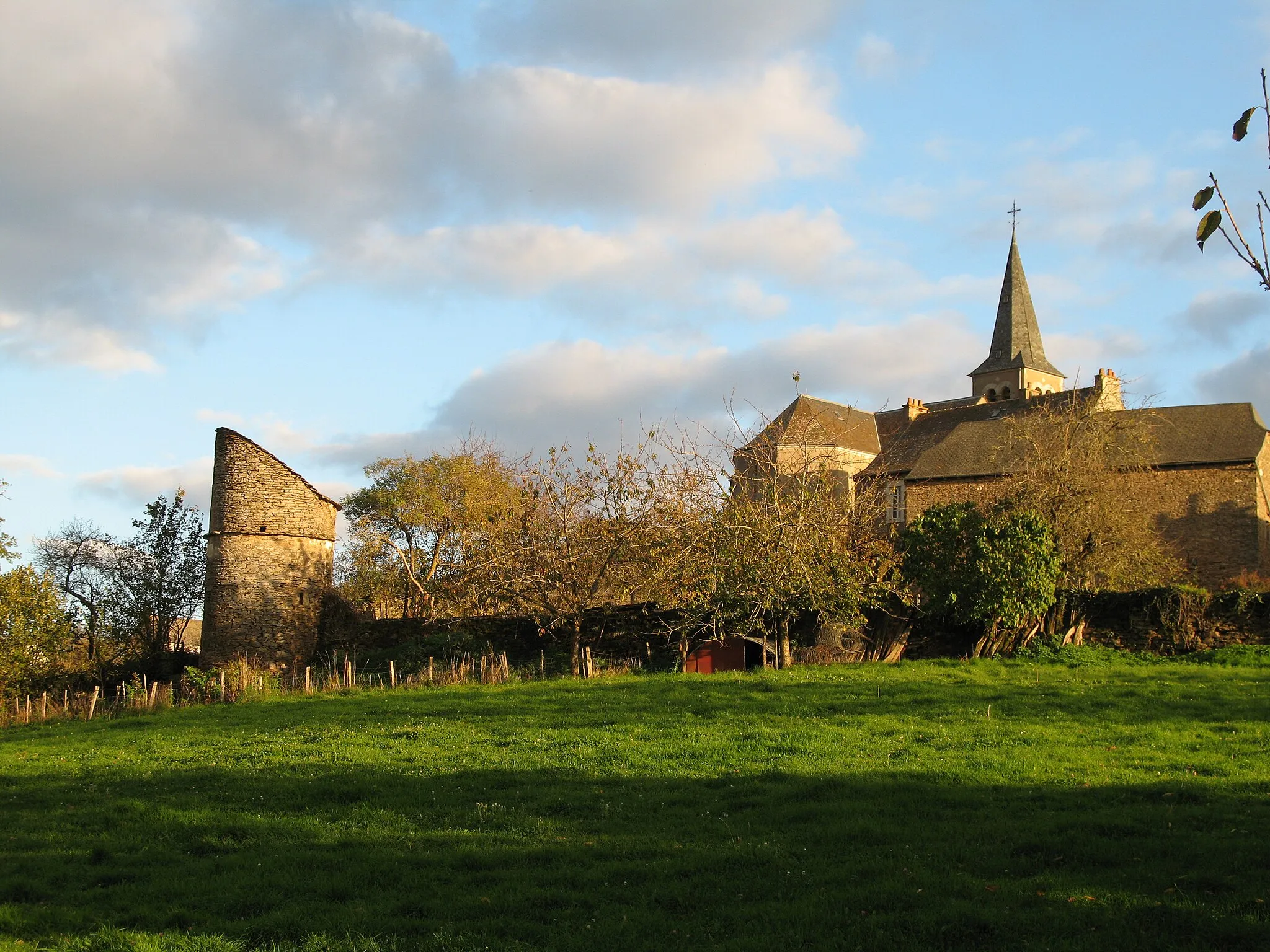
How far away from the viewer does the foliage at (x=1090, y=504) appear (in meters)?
24.3

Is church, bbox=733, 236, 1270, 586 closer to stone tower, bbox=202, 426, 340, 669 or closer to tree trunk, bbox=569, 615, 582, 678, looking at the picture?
tree trunk, bbox=569, 615, 582, 678

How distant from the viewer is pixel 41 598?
1001 inches

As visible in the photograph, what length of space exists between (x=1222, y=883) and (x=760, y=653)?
18978mm

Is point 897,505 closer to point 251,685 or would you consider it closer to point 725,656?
point 725,656

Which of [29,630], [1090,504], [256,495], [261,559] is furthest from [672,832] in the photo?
[256,495]

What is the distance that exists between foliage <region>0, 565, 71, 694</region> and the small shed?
1564cm

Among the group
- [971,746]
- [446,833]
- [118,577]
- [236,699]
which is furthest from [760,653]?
[118,577]

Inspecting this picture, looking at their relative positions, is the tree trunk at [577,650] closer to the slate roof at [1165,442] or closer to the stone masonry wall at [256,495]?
the stone masonry wall at [256,495]

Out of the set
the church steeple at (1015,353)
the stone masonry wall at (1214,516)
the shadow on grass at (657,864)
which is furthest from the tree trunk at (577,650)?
the church steeple at (1015,353)

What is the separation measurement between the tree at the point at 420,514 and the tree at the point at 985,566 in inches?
610

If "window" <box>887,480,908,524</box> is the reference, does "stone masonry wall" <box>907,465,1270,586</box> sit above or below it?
below

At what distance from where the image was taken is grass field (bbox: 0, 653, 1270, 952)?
6.42m

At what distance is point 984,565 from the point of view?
22125 millimetres

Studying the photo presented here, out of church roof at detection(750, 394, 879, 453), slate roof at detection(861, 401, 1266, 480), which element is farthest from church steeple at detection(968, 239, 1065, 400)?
slate roof at detection(861, 401, 1266, 480)
